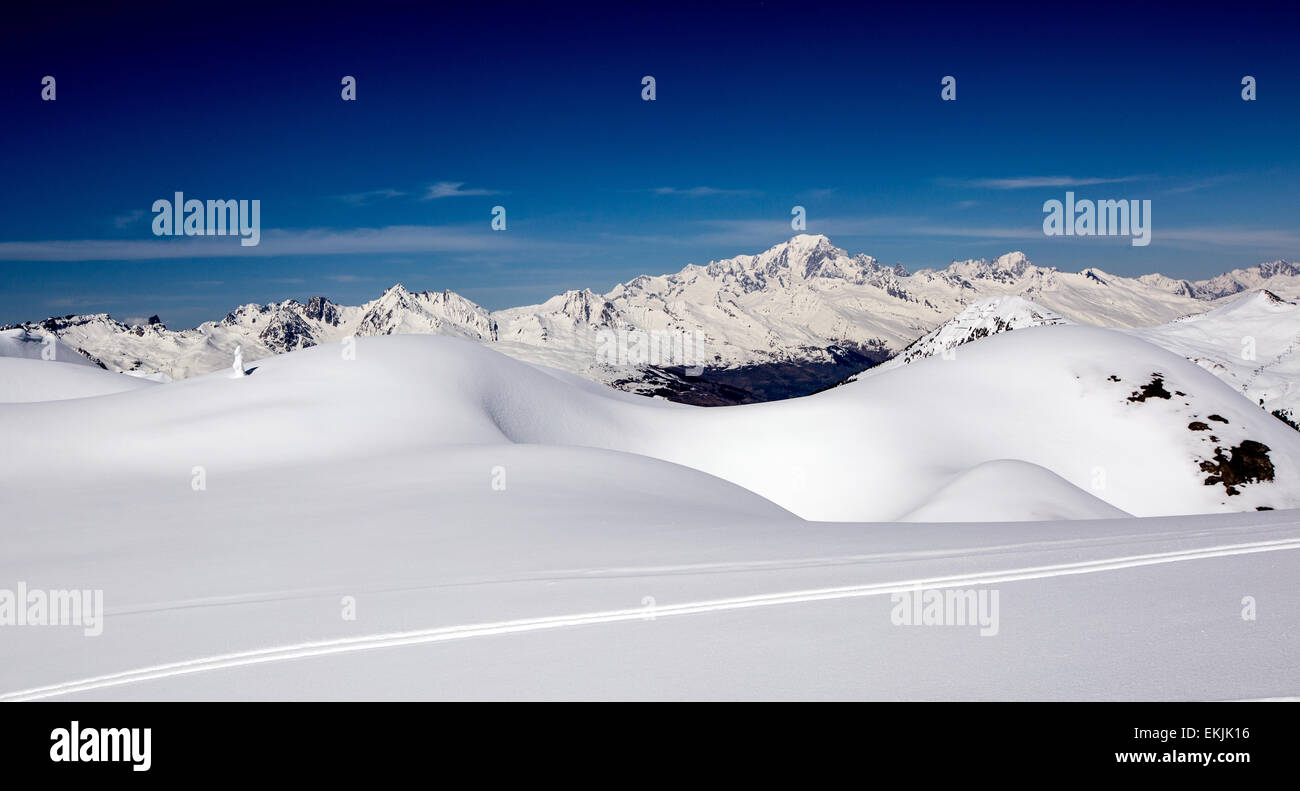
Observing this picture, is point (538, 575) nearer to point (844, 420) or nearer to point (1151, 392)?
point (844, 420)

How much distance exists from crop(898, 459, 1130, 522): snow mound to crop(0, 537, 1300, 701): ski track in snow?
92.3 ft

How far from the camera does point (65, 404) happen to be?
1497 inches

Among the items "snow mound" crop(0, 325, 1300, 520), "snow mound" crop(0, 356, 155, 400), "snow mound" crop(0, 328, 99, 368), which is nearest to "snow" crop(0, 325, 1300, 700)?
"snow mound" crop(0, 325, 1300, 520)

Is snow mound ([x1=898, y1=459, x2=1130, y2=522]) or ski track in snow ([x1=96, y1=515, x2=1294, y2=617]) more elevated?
ski track in snow ([x1=96, y1=515, x2=1294, y2=617])

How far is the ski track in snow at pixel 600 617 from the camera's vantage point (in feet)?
27.0

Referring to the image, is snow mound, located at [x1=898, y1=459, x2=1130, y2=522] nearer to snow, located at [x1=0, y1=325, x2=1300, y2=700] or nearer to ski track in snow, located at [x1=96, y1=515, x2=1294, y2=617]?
snow, located at [x1=0, y1=325, x2=1300, y2=700]

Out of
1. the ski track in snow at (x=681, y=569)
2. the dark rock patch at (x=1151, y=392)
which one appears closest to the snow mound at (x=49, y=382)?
the ski track in snow at (x=681, y=569)

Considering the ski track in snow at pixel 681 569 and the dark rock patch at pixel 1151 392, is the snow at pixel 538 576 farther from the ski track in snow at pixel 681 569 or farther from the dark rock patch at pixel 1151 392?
the dark rock patch at pixel 1151 392

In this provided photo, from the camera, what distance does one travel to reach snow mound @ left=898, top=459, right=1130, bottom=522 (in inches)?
1505

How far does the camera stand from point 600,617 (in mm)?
9352

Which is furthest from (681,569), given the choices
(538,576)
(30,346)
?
(30,346)
